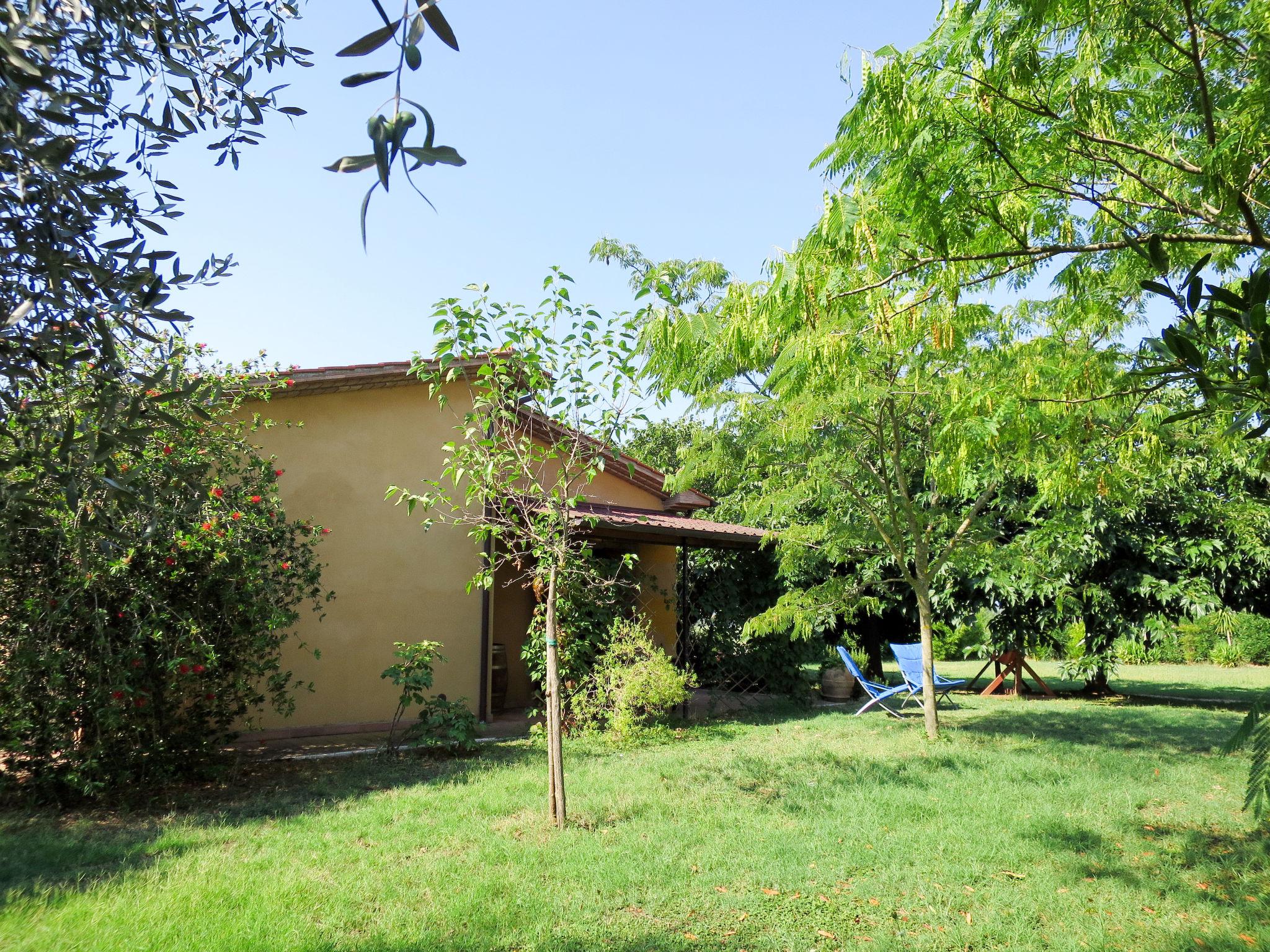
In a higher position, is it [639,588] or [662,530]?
[662,530]

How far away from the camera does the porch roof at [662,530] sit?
1053 cm

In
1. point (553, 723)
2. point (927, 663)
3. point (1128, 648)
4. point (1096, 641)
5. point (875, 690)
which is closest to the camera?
point (553, 723)

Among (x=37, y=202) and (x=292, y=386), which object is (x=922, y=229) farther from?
(x=292, y=386)

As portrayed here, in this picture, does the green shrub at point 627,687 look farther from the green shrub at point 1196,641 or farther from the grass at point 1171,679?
the green shrub at point 1196,641

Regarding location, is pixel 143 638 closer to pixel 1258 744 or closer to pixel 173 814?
pixel 173 814

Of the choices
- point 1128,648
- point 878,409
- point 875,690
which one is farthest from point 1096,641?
point 878,409

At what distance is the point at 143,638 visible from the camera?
251 inches

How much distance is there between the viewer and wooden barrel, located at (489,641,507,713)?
12562 mm

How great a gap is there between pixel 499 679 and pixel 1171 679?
1623cm

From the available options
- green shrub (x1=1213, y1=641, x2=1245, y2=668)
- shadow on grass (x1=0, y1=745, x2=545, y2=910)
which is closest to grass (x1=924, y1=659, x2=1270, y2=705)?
green shrub (x1=1213, y1=641, x2=1245, y2=668)

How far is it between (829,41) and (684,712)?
9.30 meters

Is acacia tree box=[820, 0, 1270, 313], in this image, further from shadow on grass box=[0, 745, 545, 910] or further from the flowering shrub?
shadow on grass box=[0, 745, 545, 910]

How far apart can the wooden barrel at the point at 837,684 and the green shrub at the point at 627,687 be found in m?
5.04

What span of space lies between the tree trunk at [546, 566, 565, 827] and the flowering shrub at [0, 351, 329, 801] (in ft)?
8.76
